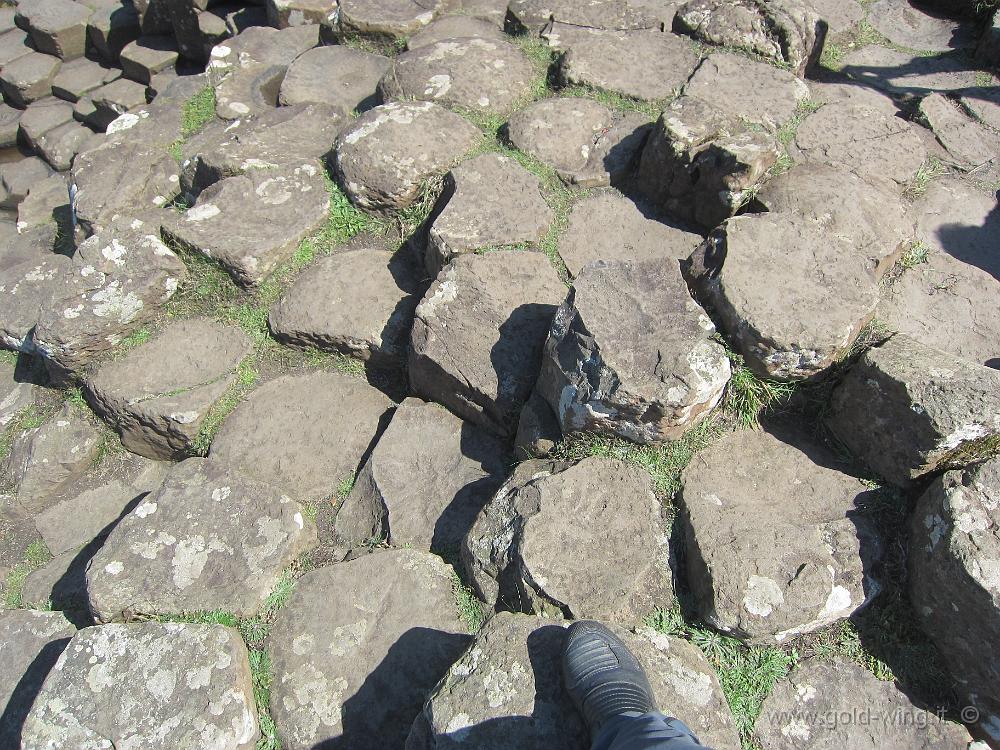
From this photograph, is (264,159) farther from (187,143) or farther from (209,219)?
(187,143)

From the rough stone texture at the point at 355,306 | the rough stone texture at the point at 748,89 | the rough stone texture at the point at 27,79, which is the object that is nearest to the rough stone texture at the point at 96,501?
the rough stone texture at the point at 355,306

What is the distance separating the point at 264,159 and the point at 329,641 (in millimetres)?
2497

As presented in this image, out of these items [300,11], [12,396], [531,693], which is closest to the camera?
[531,693]

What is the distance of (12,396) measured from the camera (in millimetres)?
3805

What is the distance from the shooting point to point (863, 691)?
236 cm

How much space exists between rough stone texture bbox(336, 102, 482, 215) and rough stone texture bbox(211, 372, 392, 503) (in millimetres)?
924

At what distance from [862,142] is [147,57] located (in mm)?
5866

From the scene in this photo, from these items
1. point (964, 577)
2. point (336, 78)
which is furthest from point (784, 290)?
point (336, 78)

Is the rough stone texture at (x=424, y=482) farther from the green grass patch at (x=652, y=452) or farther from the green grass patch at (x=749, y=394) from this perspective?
the green grass patch at (x=749, y=394)

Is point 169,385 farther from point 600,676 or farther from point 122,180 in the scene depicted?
point 600,676

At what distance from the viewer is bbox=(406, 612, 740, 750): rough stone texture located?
6.84ft

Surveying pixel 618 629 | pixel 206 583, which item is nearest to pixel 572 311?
pixel 618 629

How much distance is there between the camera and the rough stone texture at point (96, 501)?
3.33 meters

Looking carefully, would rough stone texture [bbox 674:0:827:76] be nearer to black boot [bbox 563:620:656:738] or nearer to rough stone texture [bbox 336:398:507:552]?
rough stone texture [bbox 336:398:507:552]
